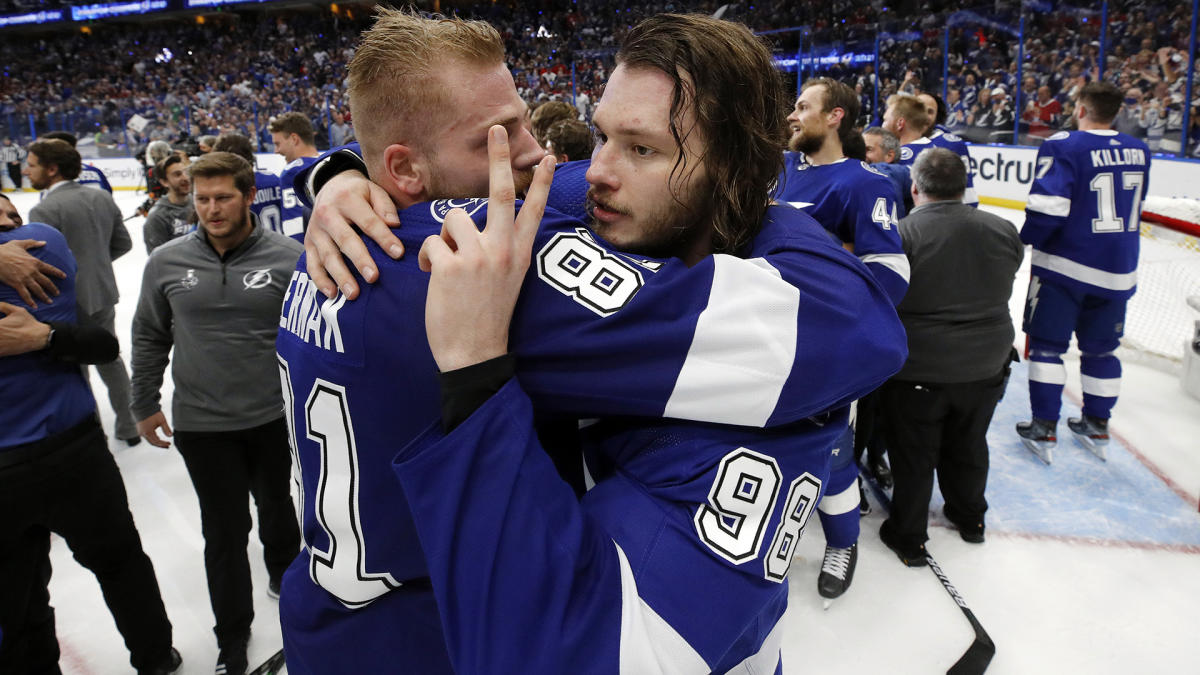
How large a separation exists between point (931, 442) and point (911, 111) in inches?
127

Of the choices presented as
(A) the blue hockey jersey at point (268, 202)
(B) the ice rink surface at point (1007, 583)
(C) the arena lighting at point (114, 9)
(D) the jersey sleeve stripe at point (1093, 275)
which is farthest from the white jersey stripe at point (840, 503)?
(C) the arena lighting at point (114, 9)

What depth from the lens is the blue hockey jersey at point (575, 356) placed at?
2.76 ft

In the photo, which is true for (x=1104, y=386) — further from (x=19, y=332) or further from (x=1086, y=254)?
(x=19, y=332)

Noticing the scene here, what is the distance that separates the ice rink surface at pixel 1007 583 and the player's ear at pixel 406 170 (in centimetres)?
251

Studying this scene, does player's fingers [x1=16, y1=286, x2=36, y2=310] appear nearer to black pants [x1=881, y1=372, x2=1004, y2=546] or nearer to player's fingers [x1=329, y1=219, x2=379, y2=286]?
player's fingers [x1=329, y1=219, x2=379, y2=286]

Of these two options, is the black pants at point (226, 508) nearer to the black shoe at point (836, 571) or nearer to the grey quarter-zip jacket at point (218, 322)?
the grey quarter-zip jacket at point (218, 322)

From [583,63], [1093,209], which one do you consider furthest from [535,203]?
[583,63]

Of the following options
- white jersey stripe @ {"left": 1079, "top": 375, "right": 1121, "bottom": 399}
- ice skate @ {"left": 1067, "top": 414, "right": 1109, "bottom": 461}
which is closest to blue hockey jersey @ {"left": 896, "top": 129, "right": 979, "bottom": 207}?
white jersey stripe @ {"left": 1079, "top": 375, "right": 1121, "bottom": 399}

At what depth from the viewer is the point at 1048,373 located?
4.39m

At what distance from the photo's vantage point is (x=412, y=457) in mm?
813

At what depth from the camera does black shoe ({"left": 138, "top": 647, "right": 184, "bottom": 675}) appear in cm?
281

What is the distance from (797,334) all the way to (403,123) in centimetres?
69

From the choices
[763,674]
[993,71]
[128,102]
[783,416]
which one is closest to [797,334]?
[783,416]

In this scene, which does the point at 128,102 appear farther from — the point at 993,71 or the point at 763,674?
the point at 763,674
